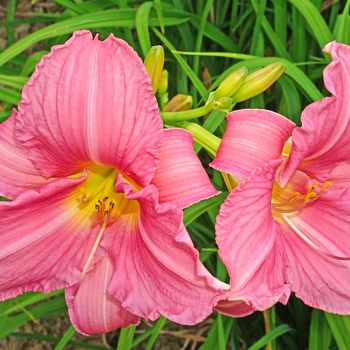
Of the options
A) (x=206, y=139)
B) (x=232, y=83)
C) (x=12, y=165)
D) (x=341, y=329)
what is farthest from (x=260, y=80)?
(x=341, y=329)

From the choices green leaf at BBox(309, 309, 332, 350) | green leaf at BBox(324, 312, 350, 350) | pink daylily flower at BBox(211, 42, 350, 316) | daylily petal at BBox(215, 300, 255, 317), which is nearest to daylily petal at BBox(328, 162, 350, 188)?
pink daylily flower at BBox(211, 42, 350, 316)

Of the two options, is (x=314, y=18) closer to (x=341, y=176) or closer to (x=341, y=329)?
(x=341, y=176)

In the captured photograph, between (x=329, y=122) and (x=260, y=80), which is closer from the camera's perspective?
(x=329, y=122)

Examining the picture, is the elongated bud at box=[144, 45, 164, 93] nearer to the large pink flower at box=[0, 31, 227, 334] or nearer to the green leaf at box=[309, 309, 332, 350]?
the large pink flower at box=[0, 31, 227, 334]

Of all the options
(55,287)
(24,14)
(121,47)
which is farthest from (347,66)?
(24,14)

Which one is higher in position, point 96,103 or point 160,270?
point 96,103

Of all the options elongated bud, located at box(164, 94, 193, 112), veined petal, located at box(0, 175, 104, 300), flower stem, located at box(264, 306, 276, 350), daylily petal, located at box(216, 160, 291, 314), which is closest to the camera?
daylily petal, located at box(216, 160, 291, 314)

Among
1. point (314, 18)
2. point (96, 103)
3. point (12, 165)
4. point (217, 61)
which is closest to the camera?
point (96, 103)
